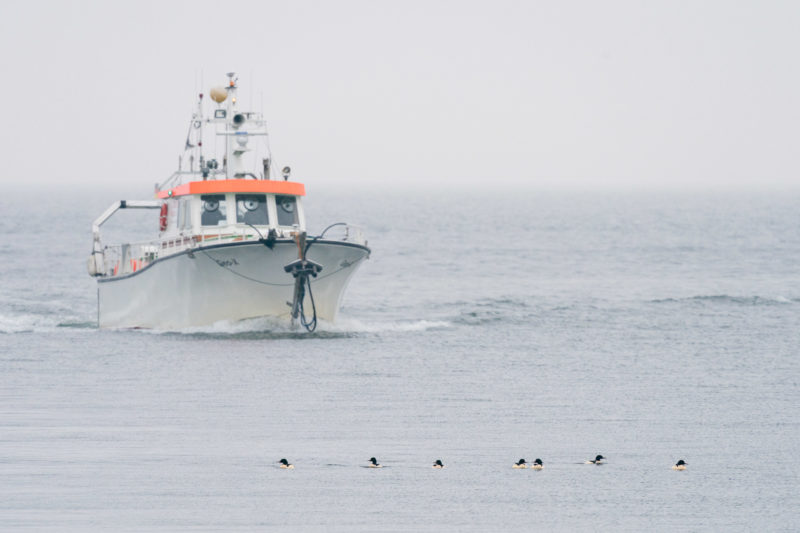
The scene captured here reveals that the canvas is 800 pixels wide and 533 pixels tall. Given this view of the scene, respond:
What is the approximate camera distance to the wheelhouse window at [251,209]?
37.9 m

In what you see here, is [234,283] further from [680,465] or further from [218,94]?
[680,465]

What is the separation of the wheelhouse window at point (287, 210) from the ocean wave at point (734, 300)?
56.2ft

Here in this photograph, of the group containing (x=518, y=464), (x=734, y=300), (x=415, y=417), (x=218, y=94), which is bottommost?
(x=415, y=417)

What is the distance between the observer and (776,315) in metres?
45.3

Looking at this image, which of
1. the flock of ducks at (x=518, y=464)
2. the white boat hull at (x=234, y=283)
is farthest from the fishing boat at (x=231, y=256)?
the flock of ducks at (x=518, y=464)

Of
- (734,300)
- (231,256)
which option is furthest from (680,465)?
(734,300)

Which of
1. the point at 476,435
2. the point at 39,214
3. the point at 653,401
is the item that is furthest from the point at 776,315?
the point at 39,214

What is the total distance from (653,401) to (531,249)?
2363 inches

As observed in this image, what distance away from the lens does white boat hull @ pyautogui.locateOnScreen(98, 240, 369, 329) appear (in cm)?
3550

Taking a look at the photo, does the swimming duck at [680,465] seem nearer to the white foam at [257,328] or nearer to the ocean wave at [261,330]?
the ocean wave at [261,330]

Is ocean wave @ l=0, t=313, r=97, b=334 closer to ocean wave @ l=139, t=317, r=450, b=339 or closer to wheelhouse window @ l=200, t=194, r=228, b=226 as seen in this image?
ocean wave @ l=139, t=317, r=450, b=339

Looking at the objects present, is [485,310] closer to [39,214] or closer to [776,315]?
[776,315]

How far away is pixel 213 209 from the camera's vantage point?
38.0m

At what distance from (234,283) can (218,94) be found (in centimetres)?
705
